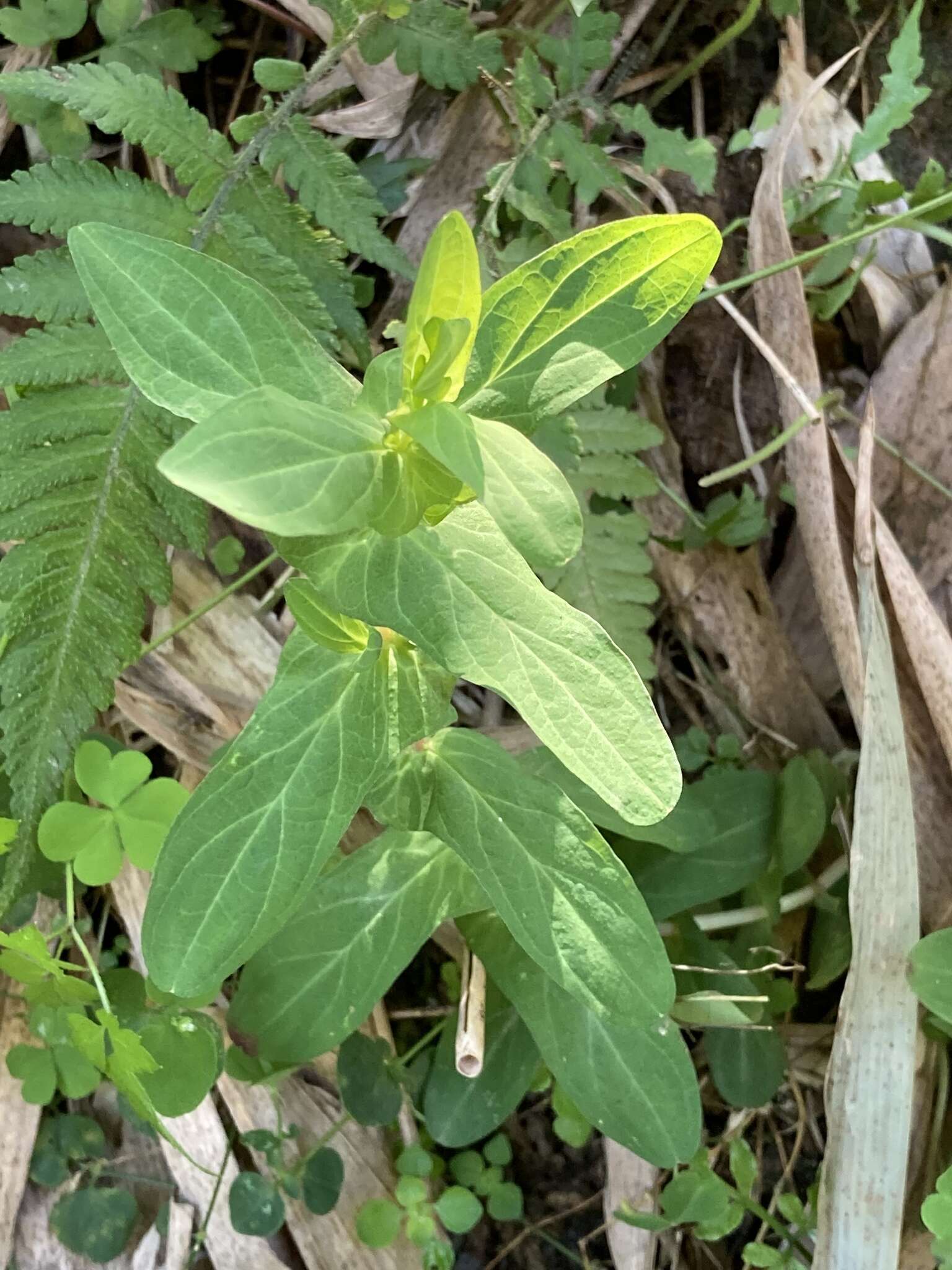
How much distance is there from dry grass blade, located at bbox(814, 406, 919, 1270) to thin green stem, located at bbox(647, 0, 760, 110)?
79cm

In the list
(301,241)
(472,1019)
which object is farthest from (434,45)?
(472,1019)

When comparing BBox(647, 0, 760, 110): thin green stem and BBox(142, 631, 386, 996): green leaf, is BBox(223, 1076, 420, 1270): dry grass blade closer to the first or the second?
BBox(142, 631, 386, 996): green leaf

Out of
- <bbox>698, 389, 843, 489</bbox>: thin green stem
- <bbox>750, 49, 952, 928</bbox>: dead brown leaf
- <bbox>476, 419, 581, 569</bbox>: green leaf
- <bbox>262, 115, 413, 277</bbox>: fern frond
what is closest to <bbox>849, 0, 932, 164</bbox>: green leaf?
<bbox>750, 49, 952, 928</bbox>: dead brown leaf

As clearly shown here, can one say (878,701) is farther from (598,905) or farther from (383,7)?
(383,7)

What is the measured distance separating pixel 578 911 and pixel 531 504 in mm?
514

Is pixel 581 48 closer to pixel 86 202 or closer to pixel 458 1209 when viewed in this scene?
pixel 86 202

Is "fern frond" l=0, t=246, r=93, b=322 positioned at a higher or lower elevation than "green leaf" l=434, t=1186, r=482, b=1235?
higher

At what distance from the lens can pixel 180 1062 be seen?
1.50 meters

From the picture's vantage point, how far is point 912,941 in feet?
4.97

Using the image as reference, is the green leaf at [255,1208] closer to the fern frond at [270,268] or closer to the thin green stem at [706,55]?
the fern frond at [270,268]

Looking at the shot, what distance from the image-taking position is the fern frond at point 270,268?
143cm

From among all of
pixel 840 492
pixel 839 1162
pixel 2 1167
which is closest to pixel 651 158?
pixel 840 492

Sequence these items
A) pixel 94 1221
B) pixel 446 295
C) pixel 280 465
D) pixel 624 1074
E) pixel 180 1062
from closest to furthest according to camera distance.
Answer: pixel 280 465, pixel 446 295, pixel 624 1074, pixel 180 1062, pixel 94 1221

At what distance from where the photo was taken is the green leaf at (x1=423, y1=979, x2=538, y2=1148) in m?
1.59
